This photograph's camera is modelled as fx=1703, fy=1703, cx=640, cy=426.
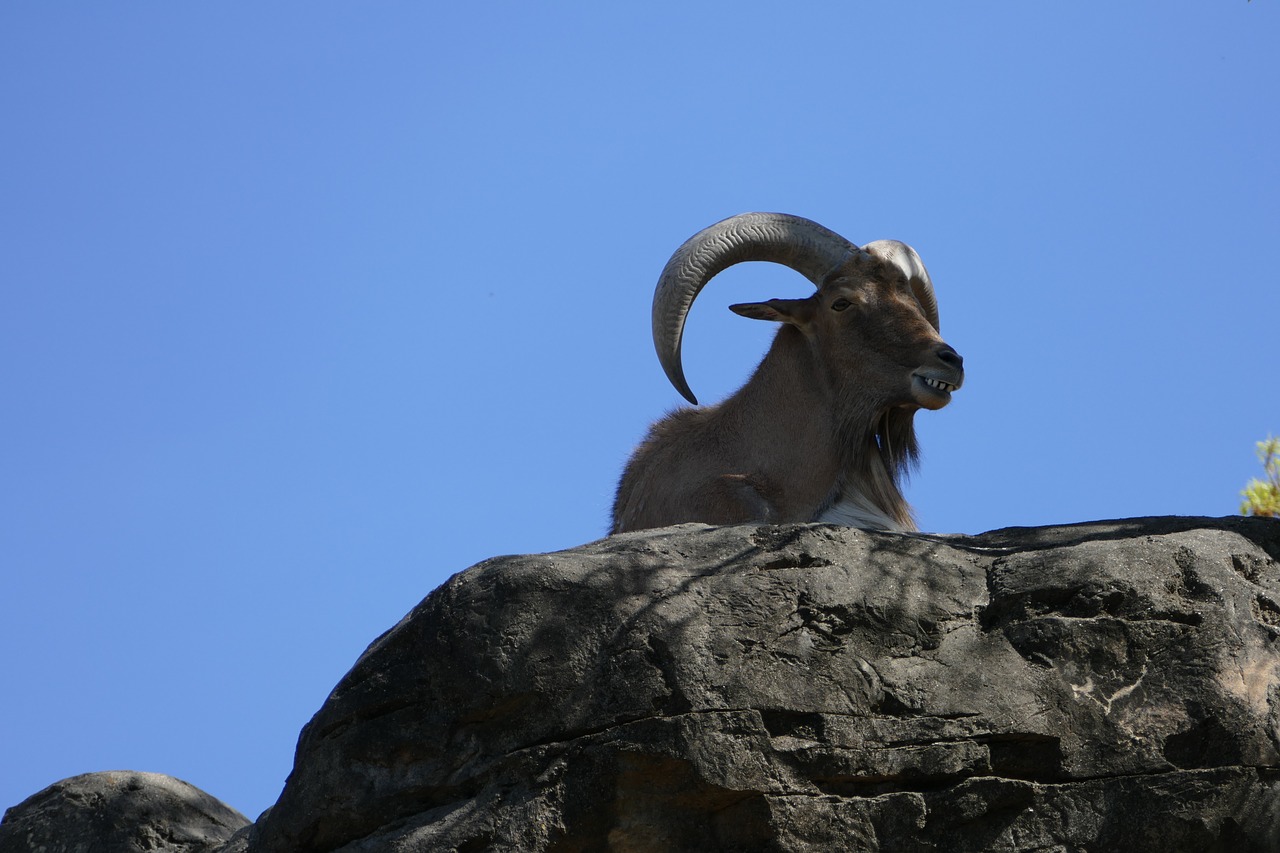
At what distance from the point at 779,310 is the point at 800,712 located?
5724 millimetres

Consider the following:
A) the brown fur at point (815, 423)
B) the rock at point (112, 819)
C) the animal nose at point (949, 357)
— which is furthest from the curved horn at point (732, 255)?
the rock at point (112, 819)

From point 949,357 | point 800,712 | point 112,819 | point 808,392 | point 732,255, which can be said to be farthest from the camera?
point 732,255

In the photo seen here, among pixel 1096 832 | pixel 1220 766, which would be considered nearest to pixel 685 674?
pixel 1096 832

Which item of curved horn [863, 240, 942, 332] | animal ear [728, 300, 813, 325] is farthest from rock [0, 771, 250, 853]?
curved horn [863, 240, 942, 332]

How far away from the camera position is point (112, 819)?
23.8 ft

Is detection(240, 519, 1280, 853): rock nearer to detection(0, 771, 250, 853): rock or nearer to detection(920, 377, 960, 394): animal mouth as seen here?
detection(0, 771, 250, 853): rock

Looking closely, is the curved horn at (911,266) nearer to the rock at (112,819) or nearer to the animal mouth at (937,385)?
the animal mouth at (937,385)

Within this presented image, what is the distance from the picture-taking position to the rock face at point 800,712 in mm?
4945

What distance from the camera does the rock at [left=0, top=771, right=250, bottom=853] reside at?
23.6 feet

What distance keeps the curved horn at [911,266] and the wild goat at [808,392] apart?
0.03ft

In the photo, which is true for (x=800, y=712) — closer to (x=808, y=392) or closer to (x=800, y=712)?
(x=800, y=712)

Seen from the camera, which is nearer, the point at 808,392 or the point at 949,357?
the point at 949,357

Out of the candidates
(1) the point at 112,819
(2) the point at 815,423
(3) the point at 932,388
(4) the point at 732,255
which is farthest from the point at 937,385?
(1) the point at 112,819

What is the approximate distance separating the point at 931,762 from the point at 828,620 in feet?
1.76
